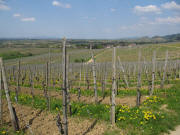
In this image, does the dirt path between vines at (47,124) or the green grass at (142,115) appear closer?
the dirt path between vines at (47,124)

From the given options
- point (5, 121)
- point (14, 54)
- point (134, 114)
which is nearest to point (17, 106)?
point (5, 121)

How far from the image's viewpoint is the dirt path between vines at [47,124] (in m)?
5.54

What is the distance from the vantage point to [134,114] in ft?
21.1

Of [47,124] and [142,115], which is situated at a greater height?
[142,115]

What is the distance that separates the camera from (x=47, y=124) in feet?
20.2

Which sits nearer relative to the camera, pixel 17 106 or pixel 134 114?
pixel 134 114

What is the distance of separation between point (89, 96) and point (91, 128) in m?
4.88

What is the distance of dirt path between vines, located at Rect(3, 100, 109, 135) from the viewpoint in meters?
5.54

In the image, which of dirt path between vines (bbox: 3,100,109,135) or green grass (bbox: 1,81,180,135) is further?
green grass (bbox: 1,81,180,135)

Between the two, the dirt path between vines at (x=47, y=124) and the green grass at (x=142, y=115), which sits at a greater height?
the green grass at (x=142, y=115)

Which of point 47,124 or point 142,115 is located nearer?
point 47,124

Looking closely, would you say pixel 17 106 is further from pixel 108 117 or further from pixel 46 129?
pixel 108 117

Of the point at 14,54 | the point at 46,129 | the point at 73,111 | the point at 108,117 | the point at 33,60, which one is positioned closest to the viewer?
the point at 46,129

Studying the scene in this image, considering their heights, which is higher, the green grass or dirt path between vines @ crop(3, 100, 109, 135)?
the green grass
